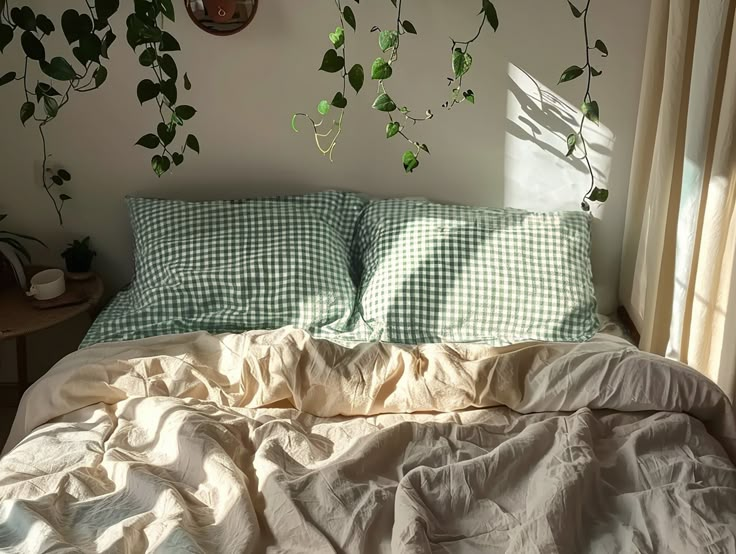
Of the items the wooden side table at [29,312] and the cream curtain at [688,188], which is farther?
the wooden side table at [29,312]

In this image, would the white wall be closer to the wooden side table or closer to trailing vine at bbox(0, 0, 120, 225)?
trailing vine at bbox(0, 0, 120, 225)

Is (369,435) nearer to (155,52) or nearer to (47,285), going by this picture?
(155,52)

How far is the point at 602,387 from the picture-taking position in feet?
6.24

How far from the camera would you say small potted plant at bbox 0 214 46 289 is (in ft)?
8.16

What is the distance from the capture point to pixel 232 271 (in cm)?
241

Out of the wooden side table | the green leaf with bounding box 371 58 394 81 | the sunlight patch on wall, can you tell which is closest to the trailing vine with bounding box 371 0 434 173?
the green leaf with bounding box 371 58 394 81

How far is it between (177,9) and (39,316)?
950 millimetres

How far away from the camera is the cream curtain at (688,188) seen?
6.36 feet

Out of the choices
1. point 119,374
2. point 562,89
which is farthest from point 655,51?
point 119,374

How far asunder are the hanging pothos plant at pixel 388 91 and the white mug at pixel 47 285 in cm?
82

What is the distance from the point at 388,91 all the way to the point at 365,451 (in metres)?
1.22

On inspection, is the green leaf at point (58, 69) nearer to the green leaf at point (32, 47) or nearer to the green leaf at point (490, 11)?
the green leaf at point (32, 47)

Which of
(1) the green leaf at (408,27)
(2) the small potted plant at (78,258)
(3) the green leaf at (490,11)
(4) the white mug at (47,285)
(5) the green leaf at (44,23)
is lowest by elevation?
(4) the white mug at (47,285)

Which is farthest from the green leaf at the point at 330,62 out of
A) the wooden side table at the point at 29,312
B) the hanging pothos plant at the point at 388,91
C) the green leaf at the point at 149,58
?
the wooden side table at the point at 29,312
